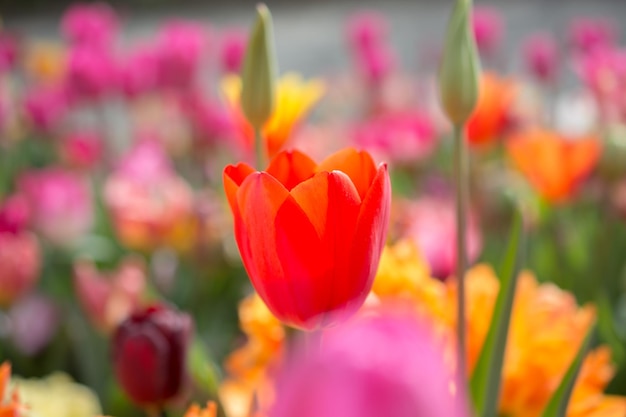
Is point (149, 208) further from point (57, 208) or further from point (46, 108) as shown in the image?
point (46, 108)

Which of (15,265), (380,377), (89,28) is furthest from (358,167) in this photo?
(89,28)

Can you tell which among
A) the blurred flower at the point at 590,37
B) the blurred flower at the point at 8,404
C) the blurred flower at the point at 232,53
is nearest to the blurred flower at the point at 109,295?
the blurred flower at the point at 8,404

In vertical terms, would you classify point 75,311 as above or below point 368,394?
below

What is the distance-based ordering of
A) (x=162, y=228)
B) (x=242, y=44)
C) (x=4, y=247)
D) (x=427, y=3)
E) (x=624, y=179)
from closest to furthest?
(x=4, y=247)
(x=624, y=179)
(x=162, y=228)
(x=242, y=44)
(x=427, y=3)

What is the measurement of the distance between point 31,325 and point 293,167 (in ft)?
1.60

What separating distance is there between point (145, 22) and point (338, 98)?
10.8 ft

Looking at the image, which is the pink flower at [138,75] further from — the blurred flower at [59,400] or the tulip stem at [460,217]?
the tulip stem at [460,217]

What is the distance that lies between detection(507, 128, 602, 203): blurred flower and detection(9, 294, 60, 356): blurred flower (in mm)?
425

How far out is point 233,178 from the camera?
24 cm

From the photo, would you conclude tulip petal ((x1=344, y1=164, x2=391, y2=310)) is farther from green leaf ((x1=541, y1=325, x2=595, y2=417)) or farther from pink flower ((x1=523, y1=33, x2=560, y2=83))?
pink flower ((x1=523, y1=33, x2=560, y2=83))

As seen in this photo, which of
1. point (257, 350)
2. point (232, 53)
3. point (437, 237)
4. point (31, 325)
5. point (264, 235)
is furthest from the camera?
point (232, 53)

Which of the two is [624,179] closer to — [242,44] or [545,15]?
[242,44]

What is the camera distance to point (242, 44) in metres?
0.93

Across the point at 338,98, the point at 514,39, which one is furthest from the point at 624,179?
the point at 514,39
